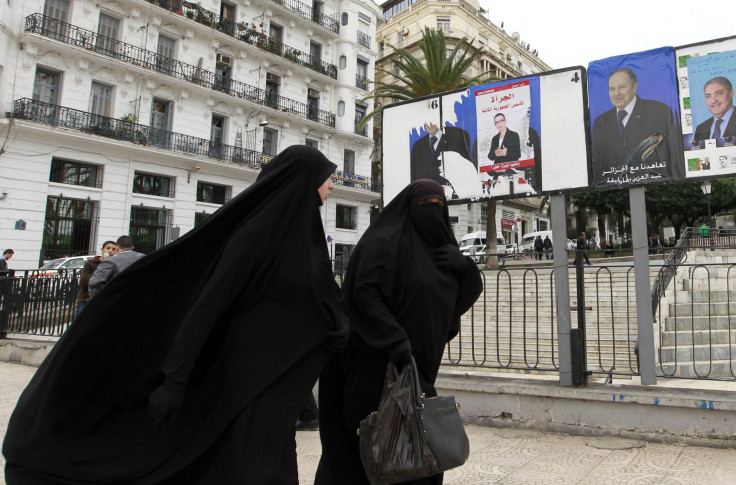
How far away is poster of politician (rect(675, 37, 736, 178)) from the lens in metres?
4.06

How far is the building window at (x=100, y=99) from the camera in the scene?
70.6ft

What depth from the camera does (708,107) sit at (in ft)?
13.6

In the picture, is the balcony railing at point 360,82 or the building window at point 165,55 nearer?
the building window at point 165,55

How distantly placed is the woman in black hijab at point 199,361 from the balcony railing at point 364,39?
33966mm

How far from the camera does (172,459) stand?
1.85m

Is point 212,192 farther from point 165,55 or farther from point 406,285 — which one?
point 406,285

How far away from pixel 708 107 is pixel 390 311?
3547 millimetres

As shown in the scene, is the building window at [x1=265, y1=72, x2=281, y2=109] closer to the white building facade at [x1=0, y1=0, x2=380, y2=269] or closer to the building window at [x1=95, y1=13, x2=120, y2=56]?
the white building facade at [x1=0, y1=0, x2=380, y2=269]

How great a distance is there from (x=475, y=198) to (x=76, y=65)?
21668 millimetres

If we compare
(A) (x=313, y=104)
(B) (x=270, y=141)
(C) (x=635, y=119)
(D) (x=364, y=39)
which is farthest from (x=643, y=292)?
(D) (x=364, y=39)

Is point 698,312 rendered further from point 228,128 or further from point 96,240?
point 228,128

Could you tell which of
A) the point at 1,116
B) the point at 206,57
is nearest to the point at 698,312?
the point at 1,116

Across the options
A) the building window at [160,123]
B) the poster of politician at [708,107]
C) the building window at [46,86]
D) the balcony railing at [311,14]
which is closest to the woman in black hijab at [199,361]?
the poster of politician at [708,107]

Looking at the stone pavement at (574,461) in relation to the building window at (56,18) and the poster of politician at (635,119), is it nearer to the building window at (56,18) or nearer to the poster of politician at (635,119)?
the poster of politician at (635,119)
